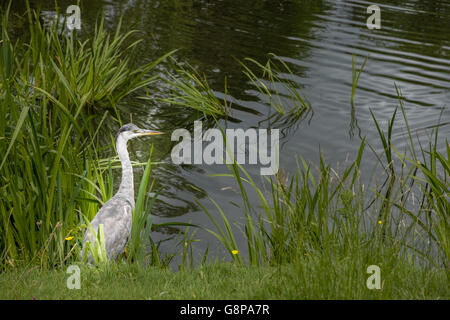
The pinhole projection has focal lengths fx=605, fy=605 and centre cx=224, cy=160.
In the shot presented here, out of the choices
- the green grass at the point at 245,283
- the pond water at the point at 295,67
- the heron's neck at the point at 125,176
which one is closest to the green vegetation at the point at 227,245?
the green grass at the point at 245,283

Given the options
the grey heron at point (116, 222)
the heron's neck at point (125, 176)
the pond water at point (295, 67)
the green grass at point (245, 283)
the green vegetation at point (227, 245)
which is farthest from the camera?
the pond water at point (295, 67)

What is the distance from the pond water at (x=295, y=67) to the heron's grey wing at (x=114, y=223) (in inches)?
32.2

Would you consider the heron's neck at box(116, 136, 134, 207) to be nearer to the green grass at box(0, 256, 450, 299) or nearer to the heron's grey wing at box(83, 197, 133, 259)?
the heron's grey wing at box(83, 197, 133, 259)

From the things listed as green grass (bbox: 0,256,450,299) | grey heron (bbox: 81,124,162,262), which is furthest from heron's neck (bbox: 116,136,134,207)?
green grass (bbox: 0,256,450,299)

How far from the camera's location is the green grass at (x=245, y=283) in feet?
9.90

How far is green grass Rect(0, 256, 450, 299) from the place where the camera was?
302 cm

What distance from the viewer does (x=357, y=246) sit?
3.15m

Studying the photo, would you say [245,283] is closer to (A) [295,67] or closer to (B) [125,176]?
(B) [125,176]

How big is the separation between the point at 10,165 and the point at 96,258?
87cm

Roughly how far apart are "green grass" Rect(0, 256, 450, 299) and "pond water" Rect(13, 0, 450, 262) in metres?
1.03

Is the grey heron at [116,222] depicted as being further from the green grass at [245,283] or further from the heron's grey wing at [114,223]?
the green grass at [245,283]

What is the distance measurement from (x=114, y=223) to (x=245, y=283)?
1.42 meters
